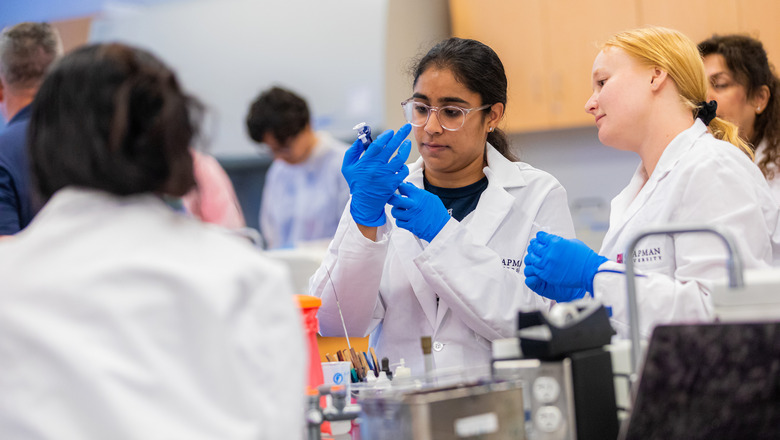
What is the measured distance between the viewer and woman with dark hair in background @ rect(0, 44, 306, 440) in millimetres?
920

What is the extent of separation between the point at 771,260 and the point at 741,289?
670mm

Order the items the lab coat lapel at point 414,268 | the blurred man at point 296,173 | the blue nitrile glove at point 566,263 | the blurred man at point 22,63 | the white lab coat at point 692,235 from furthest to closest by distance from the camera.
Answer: the blurred man at point 296,173 → the blurred man at point 22,63 → the lab coat lapel at point 414,268 → the blue nitrile glove at point 566,263 → the white lab coat at point 692,235

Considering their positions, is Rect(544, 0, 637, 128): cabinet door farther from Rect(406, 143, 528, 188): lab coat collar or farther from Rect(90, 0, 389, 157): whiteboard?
Rect(406, 143, 528, 188): lab coat collar

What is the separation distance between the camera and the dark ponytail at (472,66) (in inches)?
77.7

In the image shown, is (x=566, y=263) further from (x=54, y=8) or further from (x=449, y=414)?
(x=54, y=8)

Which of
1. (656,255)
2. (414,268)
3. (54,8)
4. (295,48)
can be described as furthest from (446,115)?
(54,8)

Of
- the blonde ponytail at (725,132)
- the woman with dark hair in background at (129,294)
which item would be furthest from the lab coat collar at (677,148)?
the woman with dark hair in background at (129,294)

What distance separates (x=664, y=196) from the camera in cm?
178

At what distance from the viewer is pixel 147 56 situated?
105 cm

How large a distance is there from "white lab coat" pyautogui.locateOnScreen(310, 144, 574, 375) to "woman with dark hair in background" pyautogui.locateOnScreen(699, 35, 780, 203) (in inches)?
35.8

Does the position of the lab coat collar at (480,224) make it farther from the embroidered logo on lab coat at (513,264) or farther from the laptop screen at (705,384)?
the laptop screen at (705,384)

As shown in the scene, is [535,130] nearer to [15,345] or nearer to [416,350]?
[416,350]

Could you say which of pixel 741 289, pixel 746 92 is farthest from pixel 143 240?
pixel 746 92

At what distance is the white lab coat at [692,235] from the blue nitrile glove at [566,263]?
43 millimetres
